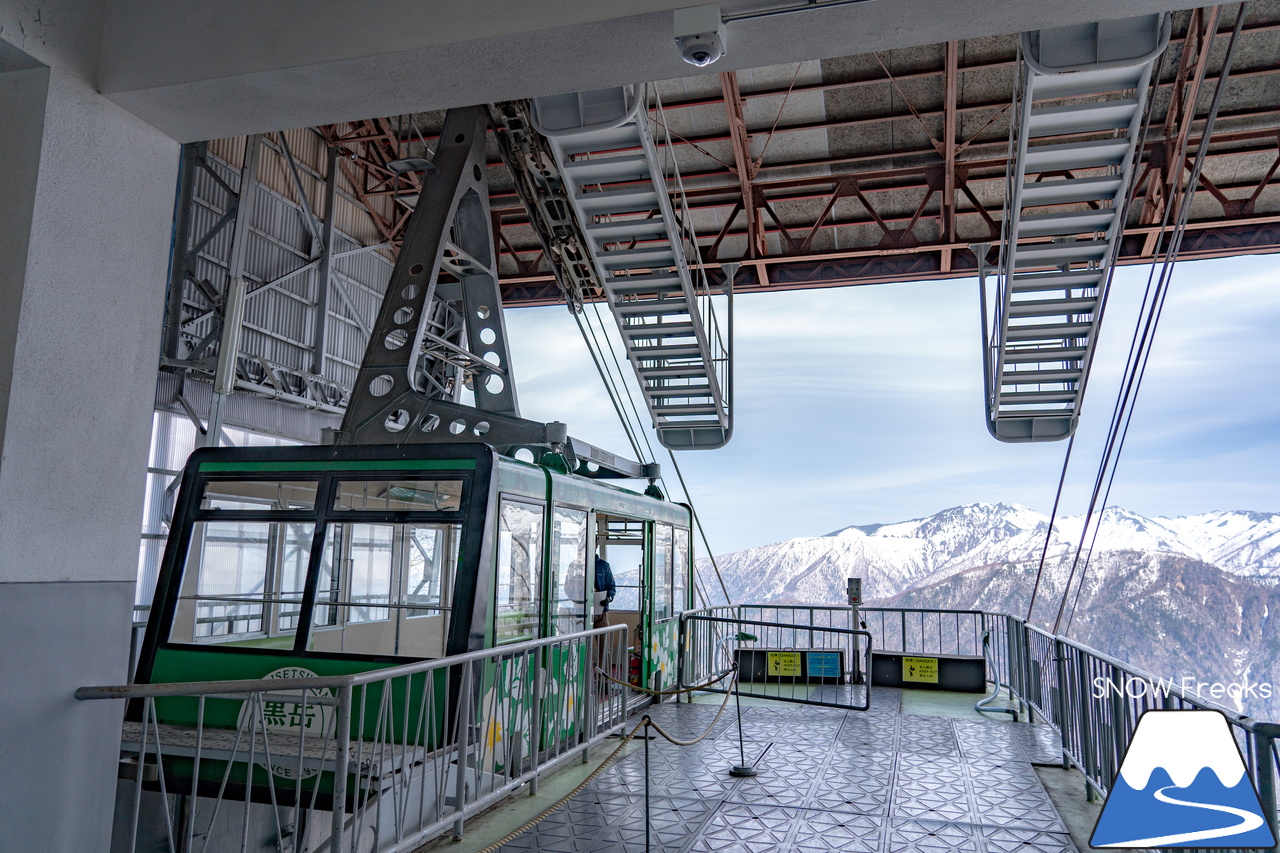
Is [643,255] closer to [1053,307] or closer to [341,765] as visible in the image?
[1053,307]

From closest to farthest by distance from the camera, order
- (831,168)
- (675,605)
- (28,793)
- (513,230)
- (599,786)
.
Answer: (28,793)
(599,786)
(675,605)
(831,168)
(513,230)

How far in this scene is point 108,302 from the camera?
4.28 m

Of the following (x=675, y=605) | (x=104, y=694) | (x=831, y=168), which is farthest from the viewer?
(x=831, y=168)

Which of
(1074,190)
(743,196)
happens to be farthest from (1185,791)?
(743,196)

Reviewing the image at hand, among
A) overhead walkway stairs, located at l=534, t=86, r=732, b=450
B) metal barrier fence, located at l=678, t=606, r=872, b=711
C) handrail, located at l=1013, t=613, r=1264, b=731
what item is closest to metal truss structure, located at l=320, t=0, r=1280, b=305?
overhead walkway stairs, located at l=534, t=86, r=732, b=450

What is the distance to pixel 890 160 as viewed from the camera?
1585 cm

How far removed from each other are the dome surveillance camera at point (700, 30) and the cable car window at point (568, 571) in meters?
4.41

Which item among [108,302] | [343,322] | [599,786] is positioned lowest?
[599,786]

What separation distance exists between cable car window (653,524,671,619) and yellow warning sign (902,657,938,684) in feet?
12.3

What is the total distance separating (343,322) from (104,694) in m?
13.6

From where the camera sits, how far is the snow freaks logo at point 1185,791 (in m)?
3.79

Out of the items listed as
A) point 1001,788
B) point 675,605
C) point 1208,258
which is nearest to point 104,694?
point 1001,788

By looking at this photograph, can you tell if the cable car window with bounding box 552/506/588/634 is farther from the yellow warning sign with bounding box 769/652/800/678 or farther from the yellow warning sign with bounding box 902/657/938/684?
the yellow warning sign with bounding box 902/657/938/684

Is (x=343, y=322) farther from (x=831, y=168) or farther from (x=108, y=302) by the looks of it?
(x=108, y=302)
